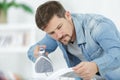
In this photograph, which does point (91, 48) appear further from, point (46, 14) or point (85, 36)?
point (46, 14)

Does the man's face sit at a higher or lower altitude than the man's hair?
lower

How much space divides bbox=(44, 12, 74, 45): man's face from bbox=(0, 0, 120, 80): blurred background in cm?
88

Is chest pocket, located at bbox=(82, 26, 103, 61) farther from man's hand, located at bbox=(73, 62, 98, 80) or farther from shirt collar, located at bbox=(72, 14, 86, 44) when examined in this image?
Answer: man's hand, located at bbox=(73, 62, 98, 80)

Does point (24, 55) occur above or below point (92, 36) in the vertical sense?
below

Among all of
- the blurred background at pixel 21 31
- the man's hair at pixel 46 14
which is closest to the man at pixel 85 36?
the man's hair at pixel 46 14

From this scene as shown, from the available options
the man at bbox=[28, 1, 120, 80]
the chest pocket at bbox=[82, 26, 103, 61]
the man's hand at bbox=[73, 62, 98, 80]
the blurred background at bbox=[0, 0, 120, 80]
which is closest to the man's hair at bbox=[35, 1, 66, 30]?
the man at bbox=[28, 1, 120, 80]

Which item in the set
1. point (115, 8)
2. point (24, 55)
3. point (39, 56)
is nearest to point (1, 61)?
point (24, 55)

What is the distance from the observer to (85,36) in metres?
1.14

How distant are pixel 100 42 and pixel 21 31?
121 cm

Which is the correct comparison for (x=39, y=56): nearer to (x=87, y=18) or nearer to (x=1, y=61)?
(x=87, y=18)

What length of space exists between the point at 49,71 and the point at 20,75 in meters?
1.10

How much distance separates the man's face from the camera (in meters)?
1.12

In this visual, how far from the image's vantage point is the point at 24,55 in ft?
7.57

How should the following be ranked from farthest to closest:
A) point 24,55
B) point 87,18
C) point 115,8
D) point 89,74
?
point 24,55, point 115,8, point 87,18, point 89,74
